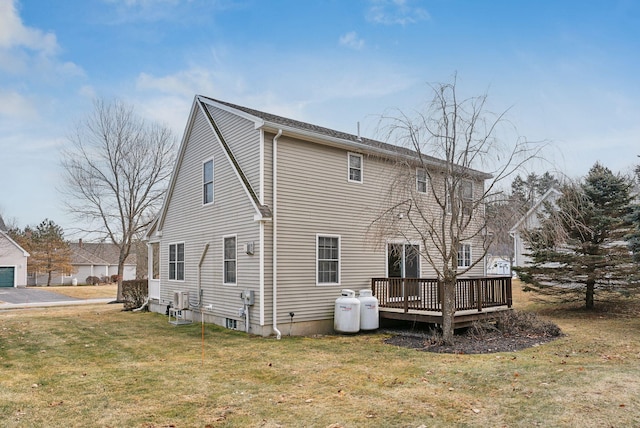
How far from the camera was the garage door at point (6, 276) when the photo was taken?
1551 inches

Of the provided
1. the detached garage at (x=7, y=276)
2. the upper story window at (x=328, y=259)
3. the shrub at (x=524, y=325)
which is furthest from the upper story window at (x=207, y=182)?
the detached garage at (x=7, y=276)

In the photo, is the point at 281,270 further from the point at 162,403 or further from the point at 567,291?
the point at 567,291

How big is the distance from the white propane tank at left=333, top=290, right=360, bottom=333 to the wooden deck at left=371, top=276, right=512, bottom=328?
3.35ft

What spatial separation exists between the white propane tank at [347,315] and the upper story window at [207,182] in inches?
209

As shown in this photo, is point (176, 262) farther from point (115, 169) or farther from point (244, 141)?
point (115, 169)

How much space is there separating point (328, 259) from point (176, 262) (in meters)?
6.42

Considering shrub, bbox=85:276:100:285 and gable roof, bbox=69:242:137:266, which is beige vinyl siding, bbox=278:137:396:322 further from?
gable roof, bbox=69:242:137:266

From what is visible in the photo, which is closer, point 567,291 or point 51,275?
point 567,291

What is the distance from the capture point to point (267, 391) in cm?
638

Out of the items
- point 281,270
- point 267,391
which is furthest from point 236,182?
point 267,391

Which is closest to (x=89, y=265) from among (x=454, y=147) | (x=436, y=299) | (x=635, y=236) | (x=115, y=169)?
(x=115, y=169)

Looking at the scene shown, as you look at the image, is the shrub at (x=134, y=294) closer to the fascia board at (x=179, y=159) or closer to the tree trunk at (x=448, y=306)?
the fascia board at (x=179, y=159)

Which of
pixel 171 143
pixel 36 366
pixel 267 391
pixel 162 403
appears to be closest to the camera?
pixel 162 403

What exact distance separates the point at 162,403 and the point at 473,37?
12967 millimetres
